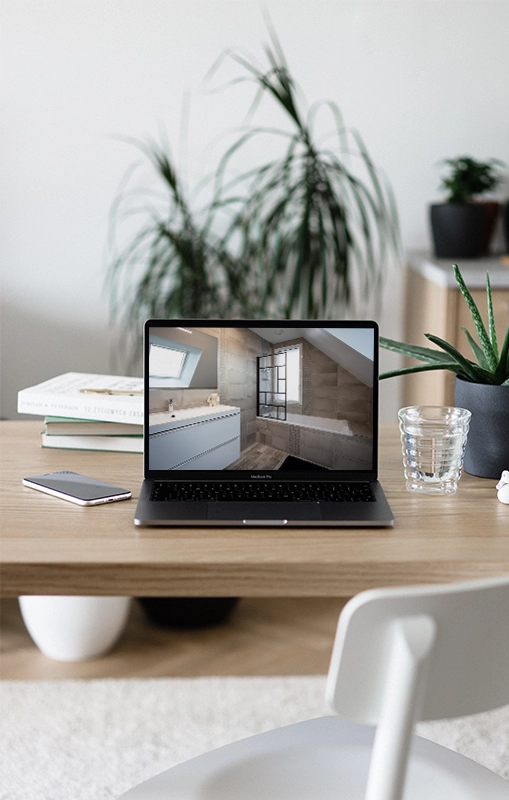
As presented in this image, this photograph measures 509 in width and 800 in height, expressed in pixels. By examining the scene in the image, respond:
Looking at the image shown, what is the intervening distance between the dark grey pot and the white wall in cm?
215

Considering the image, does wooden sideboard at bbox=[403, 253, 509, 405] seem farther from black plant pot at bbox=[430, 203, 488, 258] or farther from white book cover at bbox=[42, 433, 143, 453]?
white book cover at bbox=[42, 433, 143, 453]

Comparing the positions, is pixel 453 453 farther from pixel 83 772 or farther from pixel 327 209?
pixel 327 209

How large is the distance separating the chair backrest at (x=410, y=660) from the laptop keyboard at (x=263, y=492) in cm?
43

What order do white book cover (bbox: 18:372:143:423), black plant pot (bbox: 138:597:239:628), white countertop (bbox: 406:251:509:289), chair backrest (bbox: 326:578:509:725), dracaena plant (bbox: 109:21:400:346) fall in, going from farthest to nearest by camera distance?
1. dracaena plant (bbox: 109:21:400:346)
2. white countertop (bbox: 406:251:509:289)
3. black plant pot (bbox: 138:597:239:628)
4. white book cover (bbox: 18:372:143:423)
5. chair backrest (bbox: 326:578:509:725)

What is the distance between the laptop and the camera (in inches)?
50.7

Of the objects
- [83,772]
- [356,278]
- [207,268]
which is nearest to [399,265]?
[356,278]

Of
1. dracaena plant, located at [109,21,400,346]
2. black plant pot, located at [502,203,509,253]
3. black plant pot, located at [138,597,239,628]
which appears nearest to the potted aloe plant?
black plant pot, located at [138,597,239,628]

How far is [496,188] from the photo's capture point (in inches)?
131

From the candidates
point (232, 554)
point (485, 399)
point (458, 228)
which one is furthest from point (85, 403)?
point (458, 228)

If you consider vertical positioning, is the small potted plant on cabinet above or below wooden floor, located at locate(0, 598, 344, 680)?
above

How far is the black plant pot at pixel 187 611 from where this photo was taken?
2.39 m

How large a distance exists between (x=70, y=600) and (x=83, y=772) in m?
0.43

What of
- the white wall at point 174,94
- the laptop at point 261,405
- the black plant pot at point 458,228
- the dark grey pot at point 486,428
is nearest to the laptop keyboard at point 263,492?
the laptop at point 261,405

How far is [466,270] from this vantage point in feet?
9.27
